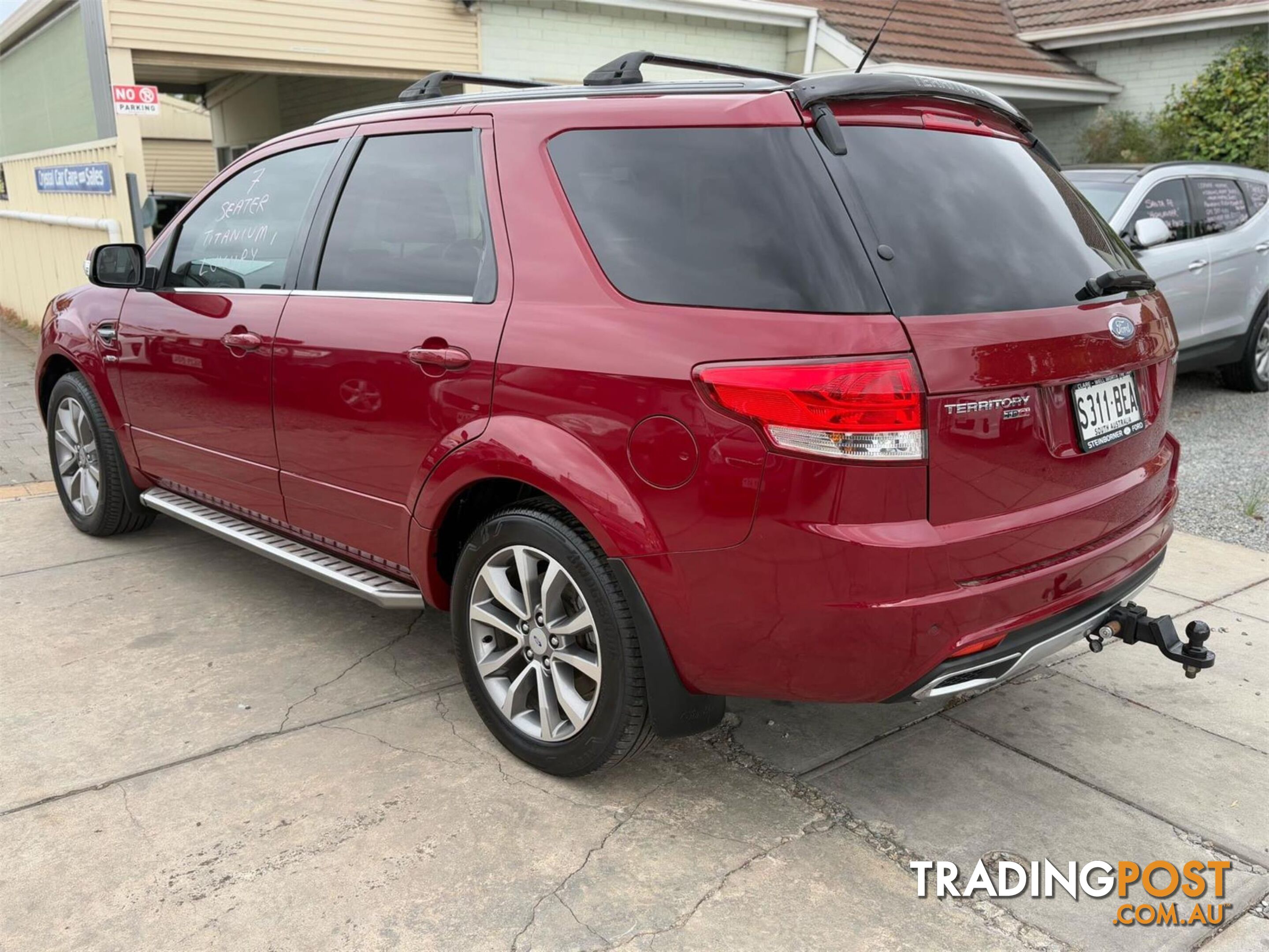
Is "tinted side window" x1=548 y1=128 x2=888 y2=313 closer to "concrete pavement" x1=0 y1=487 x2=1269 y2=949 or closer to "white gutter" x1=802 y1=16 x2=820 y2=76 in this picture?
"concrete pavement" x1=0 y1=487 x2=1269 y2=949

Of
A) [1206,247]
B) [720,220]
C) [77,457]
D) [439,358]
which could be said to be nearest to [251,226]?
[439,358]

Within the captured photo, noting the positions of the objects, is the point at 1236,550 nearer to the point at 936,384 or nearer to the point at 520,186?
the point at 936,384

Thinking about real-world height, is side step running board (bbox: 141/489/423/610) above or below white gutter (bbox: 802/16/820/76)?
below

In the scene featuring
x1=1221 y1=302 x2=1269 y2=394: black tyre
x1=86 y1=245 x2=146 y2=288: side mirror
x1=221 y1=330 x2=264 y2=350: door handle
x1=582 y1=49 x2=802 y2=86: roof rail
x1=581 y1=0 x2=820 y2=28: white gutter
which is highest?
x1=581 y1=0 x2=820 y2=28: white gutter

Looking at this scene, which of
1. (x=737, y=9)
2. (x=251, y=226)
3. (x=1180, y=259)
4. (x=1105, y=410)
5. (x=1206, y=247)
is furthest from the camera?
(x=737, y=9)

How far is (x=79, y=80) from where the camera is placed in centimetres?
1077

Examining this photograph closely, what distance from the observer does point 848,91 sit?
2633 millimetres

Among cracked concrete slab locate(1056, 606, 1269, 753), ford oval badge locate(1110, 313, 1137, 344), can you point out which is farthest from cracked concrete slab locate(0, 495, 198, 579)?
ford oval badge locate(1110, 313, 1137, 344)

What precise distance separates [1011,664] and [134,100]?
9449mm

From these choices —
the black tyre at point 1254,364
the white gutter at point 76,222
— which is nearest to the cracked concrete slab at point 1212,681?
the black tyre at point 1254,364

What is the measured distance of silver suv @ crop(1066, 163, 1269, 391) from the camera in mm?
7664

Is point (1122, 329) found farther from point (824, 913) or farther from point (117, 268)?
point (117, 268)

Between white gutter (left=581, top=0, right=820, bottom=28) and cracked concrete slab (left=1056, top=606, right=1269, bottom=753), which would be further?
white gutter (left=581, top=0, right=820, bottom=28)

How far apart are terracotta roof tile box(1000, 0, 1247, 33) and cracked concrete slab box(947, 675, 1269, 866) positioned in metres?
12.6
